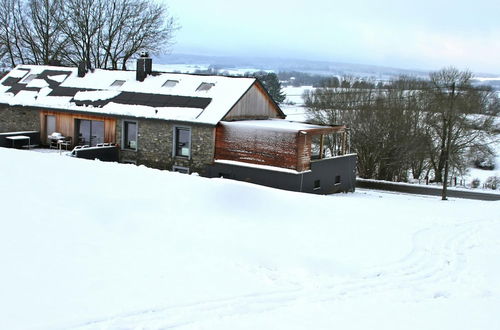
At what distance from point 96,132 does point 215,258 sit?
19.7 meters

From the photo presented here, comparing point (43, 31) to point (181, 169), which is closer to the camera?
point (181, 169)

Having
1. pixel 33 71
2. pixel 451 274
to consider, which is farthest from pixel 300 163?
pixel 33 71

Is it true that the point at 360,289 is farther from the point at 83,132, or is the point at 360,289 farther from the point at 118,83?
the point at 118,83

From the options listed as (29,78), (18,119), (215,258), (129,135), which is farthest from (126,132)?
(215,258)

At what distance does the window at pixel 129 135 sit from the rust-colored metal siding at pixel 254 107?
5092mm

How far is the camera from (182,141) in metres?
26.2

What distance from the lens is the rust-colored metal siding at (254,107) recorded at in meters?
26.3

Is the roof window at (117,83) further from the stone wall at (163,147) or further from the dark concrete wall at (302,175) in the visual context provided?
the dark concrete wall at (302,175)

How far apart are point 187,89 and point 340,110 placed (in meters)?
19.0

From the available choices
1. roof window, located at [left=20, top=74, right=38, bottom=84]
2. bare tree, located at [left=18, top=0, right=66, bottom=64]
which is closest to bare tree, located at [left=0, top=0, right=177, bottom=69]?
bare tree, located at [left=18, top=0, right=66, bottom=64]

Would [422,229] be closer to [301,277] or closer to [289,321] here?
[301,277]

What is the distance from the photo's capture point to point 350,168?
28.5 metres

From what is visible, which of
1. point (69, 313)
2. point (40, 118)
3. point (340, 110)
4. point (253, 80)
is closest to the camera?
point (69, 313)

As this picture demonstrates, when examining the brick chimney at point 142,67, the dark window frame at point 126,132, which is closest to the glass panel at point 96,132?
the dark window frame at point 126,132
